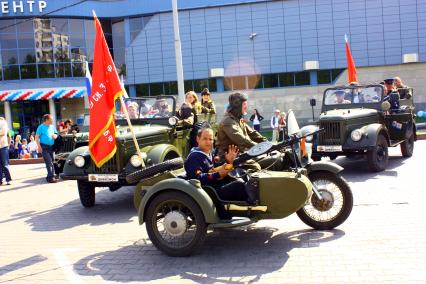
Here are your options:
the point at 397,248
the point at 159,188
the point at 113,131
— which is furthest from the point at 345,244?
the point at 113,131

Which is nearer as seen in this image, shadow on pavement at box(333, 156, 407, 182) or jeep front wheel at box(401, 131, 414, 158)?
shadow on pavement at box(333, 156, 407, 182)

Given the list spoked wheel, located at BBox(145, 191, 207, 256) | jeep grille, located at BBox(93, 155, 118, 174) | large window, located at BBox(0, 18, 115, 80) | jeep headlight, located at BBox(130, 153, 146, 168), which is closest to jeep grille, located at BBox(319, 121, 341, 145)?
jeep headlight, located at BBox(130, 153, 146, 168)

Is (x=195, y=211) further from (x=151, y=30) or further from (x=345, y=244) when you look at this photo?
(x=151, y=30)

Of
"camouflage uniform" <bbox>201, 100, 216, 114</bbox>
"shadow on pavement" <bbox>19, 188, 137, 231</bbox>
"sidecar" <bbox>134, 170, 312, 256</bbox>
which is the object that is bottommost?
"shadow on pavement" <bbox>19, 188, 137, 231</bbox>

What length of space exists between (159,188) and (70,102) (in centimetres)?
3180

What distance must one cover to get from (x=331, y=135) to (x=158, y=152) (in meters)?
3.94

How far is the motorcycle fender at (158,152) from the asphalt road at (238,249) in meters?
0.94

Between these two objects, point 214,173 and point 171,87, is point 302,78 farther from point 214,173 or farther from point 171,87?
point 214,173

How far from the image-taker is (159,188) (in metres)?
5.30

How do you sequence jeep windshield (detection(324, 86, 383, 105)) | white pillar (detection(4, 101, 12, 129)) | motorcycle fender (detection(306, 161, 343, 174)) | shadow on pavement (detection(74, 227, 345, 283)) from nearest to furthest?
shadow on pavement (detection(74, 227, 345, 283))
motorcycle fender (detection(306, 161, 343, 174))
jeep windshield (detection(324, 86, 383, 105))
white pillar (detection(4, 101, 12, 129))

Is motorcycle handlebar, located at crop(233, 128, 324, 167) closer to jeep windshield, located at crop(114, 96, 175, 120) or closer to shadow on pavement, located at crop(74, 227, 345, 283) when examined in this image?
shadow on pavement, located at crop(74, 227, 345, 283)

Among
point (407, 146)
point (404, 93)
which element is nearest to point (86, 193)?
point (407, 146)

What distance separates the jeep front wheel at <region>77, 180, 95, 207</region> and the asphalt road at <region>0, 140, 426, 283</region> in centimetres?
32

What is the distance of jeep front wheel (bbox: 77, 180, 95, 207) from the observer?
853 centimetres
